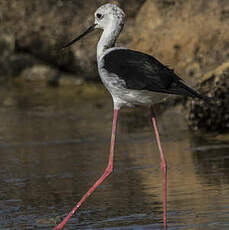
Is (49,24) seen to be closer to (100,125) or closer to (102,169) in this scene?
(100,125)

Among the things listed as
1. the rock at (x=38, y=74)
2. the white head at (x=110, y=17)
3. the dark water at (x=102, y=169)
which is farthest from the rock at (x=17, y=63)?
the white head at (x=110, y=17)

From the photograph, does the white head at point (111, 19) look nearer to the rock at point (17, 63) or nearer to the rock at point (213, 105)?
the rock at point (213, 105)

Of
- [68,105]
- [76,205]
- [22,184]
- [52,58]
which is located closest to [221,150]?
[22,184]

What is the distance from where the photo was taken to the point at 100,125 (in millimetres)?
10703

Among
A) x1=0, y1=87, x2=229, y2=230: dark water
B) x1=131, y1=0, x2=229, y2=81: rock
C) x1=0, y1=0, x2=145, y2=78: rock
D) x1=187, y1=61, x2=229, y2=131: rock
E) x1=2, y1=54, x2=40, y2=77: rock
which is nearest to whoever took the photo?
x1=0, y1=87, x2=229, y2=230: dark water

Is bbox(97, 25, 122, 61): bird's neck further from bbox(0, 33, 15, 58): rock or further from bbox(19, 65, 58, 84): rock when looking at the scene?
bbox(0, 33, 15, 58): rock

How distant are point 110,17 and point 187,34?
481 centimetres

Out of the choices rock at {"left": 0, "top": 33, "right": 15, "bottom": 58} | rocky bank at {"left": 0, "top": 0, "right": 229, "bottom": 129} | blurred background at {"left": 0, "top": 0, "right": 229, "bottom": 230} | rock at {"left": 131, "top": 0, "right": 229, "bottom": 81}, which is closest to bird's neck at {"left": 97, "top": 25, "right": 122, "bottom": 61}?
blurred background at {"left": 0, "top": 0, "right": 229, "bottom": 230}

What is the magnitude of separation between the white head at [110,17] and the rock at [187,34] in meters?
4.07

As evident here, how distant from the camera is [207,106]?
926 centimetres

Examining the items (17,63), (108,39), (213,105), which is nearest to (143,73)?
(108,39)

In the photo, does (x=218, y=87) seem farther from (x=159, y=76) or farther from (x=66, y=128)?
(x=159, y=76)

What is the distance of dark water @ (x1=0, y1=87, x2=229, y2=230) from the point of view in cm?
568

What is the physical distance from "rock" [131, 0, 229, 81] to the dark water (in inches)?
32.4
